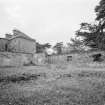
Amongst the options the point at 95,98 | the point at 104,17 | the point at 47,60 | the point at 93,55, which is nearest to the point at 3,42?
the point at 47,60

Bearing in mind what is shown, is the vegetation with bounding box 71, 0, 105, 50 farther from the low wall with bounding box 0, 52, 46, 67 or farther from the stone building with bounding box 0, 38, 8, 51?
the stone building with bounding box 0, 38, 8, 51

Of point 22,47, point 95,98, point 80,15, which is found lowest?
point 95,98

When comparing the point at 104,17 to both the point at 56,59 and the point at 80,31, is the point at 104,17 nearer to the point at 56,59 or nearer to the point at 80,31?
the point at 80,31

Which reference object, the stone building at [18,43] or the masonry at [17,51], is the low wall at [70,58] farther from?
the stone building at [18,43]

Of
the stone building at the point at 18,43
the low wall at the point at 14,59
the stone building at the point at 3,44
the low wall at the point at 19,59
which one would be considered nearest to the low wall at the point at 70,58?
the low wall at the point at 19,59

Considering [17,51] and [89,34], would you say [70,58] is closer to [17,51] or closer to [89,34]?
[89,34]

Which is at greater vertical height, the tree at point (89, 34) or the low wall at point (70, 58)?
the tree at point (89, 34)

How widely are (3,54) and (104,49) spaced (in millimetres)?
15769

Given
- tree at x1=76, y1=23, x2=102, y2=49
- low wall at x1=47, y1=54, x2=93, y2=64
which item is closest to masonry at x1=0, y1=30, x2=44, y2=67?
low wall at x1=47, y1=54, x2=93, y2=64

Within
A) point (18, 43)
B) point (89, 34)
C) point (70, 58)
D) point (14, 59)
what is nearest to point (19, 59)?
point (14, 59)

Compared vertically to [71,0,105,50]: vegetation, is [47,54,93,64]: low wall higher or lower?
lower

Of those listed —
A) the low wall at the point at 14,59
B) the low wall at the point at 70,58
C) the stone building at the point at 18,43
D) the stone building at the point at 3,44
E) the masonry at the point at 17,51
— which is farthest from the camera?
the stone building at the point at 18,43

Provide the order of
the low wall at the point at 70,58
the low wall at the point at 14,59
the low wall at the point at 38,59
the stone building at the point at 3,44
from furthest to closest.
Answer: the stone building at the point at 3,44 → the low wall at the point at 38,59 → the low wall at the point at 70,58 → the low wall at the point at 14,59

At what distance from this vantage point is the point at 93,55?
2127 cm
